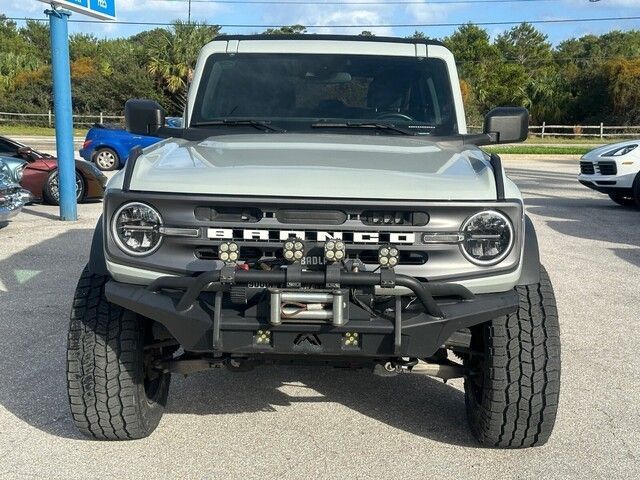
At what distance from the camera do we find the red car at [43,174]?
1275 cm

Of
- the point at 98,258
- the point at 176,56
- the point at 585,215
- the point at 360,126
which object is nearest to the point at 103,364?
the point at 98,258

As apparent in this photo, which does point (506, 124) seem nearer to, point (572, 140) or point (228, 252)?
point (228, 252)

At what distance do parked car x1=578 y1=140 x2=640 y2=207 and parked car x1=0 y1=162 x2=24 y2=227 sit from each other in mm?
8803

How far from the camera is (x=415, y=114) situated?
4.70 meters

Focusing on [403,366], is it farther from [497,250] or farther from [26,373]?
[26,373]

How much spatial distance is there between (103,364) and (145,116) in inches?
68.6

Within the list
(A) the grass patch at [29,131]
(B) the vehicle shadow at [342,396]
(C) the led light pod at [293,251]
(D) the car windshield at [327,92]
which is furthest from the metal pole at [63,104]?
(A) the grass patch at [29,131]

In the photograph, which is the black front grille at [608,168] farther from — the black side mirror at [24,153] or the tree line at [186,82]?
the tree line at [186,82]

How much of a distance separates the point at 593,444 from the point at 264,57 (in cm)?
289

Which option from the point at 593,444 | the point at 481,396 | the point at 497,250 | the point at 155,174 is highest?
the point at 155,174

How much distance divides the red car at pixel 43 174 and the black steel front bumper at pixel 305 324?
10.0 meters

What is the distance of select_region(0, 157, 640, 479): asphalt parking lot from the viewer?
352 centimetres

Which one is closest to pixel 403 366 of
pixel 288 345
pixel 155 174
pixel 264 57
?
pixel 288 345

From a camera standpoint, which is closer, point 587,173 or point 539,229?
point 539,229
